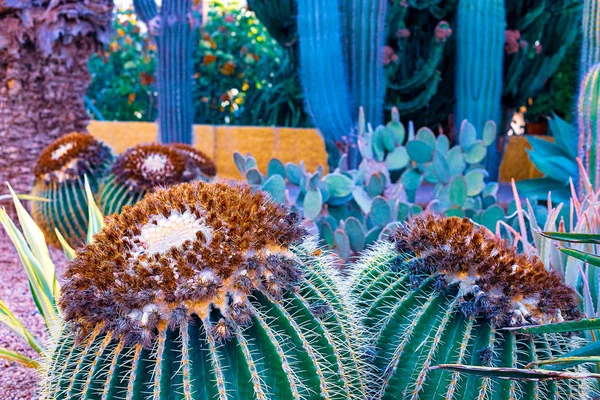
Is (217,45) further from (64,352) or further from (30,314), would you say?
(64,352)

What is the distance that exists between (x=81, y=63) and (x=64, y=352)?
3.73 metres

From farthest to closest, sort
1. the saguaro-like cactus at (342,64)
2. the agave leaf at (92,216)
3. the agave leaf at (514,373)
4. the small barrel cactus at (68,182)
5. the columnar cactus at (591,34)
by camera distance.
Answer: the saguaro-like cactus at (342,64) < the columnar cactus at (591,34) < the small barrel cactus at (68,182) < the agave leaf at (92,216) < the agave leaf at (514,373)

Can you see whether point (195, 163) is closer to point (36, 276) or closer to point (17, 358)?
point (36, 276)

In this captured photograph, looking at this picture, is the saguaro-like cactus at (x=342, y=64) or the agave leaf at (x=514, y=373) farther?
the saguaro-like cactus at (x=342, y=64)

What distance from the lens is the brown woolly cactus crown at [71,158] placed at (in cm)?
357

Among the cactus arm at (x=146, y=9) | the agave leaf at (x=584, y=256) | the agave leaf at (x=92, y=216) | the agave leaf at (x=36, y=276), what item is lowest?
the agave leaf at (x=36, y=276)

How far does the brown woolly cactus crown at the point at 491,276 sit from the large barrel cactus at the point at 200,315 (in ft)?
0.82

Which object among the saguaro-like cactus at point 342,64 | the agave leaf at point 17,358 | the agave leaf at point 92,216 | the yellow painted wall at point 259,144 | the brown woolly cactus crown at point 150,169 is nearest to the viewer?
the agave leaf at point 17,358

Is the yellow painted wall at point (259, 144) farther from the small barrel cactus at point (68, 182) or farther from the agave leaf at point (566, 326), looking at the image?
the agave leaf at point (566, 326)

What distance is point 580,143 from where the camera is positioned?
353 cm

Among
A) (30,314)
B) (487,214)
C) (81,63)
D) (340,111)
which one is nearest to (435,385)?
(487,214)

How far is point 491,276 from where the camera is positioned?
1267mm

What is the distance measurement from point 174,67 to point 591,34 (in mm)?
3411

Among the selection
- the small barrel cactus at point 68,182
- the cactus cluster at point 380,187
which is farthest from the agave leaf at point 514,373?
the small barrel cactus at point 68,182
